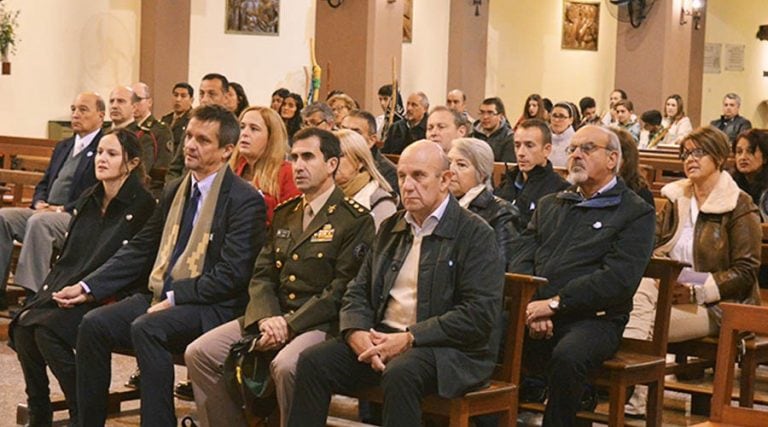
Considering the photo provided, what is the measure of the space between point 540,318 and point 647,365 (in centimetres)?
45

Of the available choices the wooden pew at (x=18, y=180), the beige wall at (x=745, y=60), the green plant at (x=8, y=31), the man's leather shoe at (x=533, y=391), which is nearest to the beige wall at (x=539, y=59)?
the beige wall at (x=745, y=60)

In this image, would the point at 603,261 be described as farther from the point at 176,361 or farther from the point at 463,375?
the point at 176,361

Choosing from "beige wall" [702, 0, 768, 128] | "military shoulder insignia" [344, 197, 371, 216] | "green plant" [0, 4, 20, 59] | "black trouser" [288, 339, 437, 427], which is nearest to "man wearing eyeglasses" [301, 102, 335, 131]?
"military shoulder insignia" [344, 197, 371, 216]

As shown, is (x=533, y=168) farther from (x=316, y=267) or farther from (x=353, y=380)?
(x=353, y=380)

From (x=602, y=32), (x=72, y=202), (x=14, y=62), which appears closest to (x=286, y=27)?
(x=14, y=62)

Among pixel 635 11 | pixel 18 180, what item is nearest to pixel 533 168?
pixel 18 180

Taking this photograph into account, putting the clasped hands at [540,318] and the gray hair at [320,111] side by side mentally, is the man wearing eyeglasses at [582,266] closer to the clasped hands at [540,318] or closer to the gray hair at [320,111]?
the clasped hands at [540,318]

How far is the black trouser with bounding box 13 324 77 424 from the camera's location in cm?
553

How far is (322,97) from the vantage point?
50.3ft

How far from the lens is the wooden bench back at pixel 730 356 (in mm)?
4297

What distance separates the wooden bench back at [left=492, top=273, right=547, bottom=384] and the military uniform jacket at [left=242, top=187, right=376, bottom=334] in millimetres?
598

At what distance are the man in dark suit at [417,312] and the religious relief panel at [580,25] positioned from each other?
59.2ft

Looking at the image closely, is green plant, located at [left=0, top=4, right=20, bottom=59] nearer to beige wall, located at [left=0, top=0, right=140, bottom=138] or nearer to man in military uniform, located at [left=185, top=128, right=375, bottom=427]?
beige wall, located at [left=0, top=0, right=140, bottom=138]

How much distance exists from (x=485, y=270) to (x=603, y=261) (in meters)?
0.84
